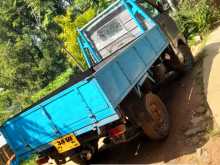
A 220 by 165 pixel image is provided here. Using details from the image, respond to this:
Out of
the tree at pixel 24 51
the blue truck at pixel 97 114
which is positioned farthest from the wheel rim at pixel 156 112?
the tree at pixel 24 51

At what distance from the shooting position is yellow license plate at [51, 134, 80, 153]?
5891 mm

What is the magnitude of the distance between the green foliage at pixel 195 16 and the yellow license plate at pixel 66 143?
11133mm

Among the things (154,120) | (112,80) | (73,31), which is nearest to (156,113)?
(154,120)

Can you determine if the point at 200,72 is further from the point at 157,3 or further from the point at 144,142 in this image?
the point at 144,142

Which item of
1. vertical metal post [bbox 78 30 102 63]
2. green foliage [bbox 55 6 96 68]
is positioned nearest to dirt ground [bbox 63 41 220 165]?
vertical metal post [bbox 78 30 102 63]

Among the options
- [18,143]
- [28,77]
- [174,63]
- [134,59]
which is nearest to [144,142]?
[134,59]

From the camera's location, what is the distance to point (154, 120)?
662 cm

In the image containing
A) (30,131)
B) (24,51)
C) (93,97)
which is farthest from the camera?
(24,51)

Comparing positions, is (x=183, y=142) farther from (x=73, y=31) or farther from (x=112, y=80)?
(x=73, y=31)

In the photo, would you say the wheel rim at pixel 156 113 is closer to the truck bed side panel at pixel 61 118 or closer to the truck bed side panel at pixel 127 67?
the truck bed side panel at pixel 127 67

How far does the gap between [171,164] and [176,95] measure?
11.5 ft

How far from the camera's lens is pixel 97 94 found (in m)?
5.38

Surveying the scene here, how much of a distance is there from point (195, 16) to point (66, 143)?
38.9ft

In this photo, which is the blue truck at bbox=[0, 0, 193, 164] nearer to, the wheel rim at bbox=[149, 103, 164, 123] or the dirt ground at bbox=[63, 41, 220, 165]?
the wheel rim at bbox=[149, 103, 164, 123]
